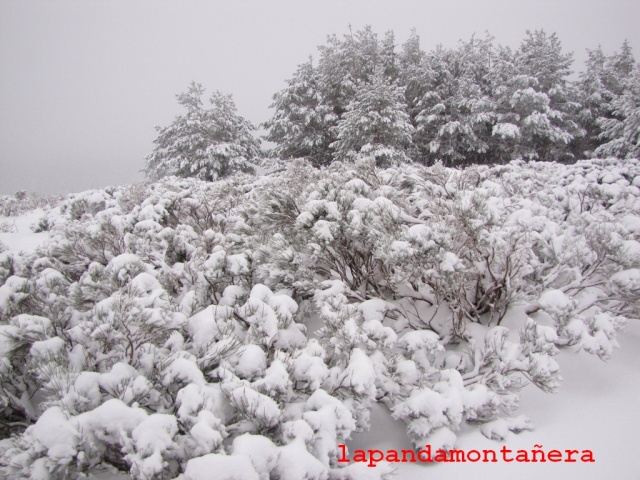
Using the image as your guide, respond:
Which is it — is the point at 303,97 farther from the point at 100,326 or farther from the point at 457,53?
the point at 100,326

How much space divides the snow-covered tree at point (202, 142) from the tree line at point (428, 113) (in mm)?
61

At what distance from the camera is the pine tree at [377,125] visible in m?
15.0

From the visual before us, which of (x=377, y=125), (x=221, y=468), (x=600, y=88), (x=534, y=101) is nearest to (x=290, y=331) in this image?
(x=221, y=468)

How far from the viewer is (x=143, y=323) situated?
8.04ft

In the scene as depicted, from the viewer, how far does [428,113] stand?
19.2m

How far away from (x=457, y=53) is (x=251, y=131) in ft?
50.1

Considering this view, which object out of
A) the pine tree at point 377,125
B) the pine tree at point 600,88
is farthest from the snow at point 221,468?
the pine tree at point 600,88

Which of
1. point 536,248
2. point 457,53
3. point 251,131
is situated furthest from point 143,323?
point 457,53

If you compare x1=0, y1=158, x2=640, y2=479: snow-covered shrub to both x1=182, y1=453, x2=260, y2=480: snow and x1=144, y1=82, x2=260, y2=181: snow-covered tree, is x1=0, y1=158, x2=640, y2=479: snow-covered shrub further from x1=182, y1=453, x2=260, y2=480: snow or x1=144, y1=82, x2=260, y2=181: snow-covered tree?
x1=144, y1=82, x2=260, y2=181: snow-covered tree

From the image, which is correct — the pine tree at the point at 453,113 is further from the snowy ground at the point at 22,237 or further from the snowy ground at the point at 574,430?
the snowy ground at the point at 22,237

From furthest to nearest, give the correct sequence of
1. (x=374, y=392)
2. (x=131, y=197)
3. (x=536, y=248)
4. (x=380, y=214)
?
(x=131, y=197)
(x=536, y=248)
(x=380, y=214)
(x=374, y=392)

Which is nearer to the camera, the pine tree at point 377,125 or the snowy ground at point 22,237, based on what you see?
the snowy ground at point 22,237

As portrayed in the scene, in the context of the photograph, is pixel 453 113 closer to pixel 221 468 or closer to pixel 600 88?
pixel 600 88

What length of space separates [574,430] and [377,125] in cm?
1431
